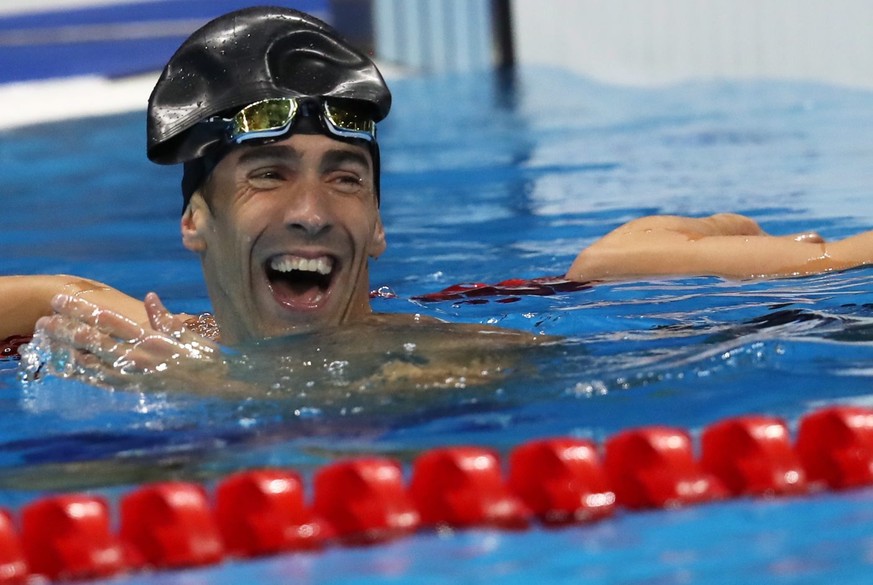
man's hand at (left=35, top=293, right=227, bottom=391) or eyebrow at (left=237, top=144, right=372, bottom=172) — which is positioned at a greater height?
eyebrow at (left=237, top=144, right=372, bottom=172)

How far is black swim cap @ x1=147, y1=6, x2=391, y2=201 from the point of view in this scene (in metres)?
3.43

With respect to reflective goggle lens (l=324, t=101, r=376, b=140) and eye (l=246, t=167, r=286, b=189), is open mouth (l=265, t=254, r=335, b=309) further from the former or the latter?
reflective goggle lens (l=324, t=101, r=376, b=140)

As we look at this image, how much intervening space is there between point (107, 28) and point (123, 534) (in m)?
12.9

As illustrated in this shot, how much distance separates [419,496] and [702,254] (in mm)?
2089

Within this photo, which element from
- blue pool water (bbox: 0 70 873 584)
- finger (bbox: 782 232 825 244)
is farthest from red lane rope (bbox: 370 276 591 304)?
finger (bbox: 782 232 825 244)

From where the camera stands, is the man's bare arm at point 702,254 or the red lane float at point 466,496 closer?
the red lane float at point 466,496

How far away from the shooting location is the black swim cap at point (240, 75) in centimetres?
343

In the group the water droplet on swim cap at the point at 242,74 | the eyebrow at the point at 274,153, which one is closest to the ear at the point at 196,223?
the water droplet on swim cap at the point at 242,74

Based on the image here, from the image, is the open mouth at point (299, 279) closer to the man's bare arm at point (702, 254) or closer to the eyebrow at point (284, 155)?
the eyebrow at point (284, 155)

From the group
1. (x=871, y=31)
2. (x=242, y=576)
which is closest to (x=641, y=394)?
(x=242, y=576)

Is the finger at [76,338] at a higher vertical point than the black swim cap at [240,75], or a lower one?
lower

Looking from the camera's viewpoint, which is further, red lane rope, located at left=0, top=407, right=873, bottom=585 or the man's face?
the man's face

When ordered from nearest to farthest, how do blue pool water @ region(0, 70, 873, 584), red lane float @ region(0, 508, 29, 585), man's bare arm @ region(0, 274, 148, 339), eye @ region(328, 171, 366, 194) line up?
blue pool water @ region(0, 70, 873, 584) < red lane float @ region(0, 508, 29, 585) < eye @ region(328, 171, 366, 194) < man's bare arm @ region(0, 274, 148, 339)

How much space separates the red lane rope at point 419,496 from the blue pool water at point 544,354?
0.23ft
